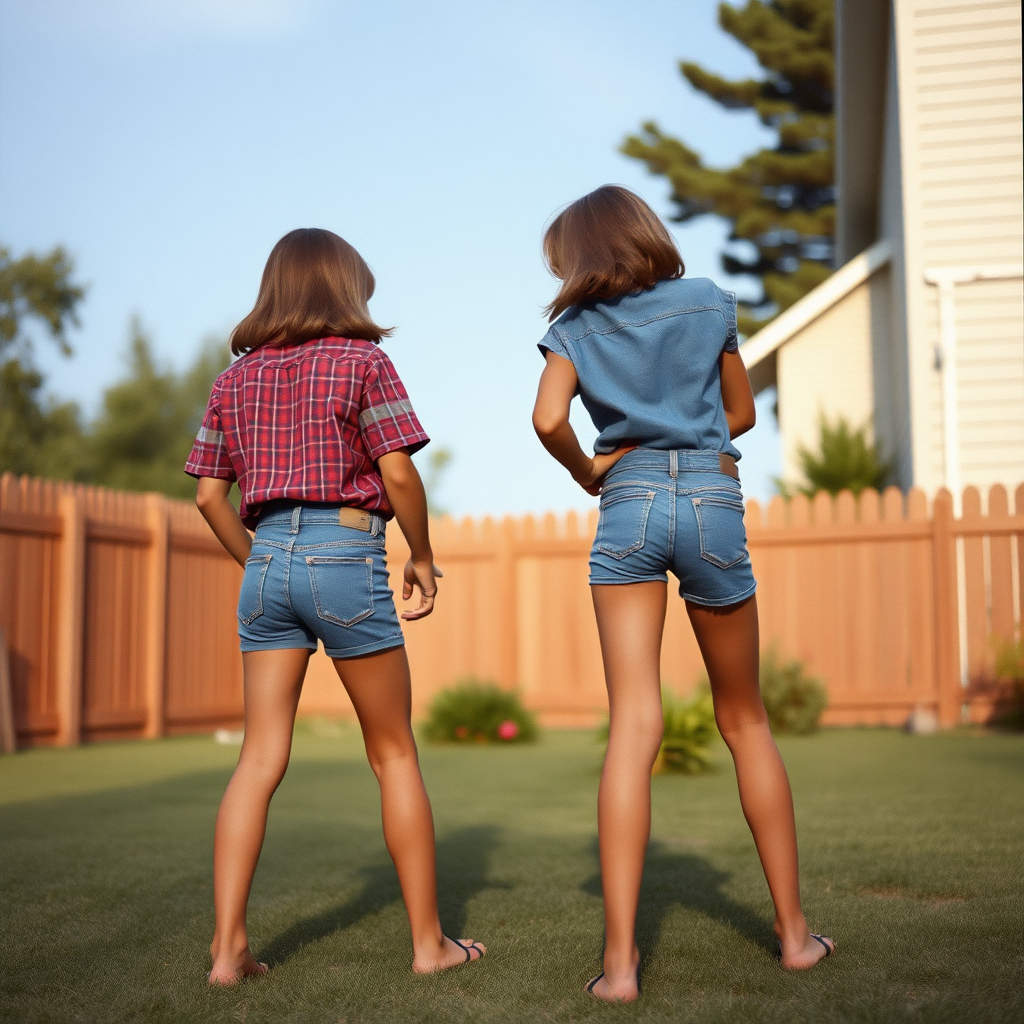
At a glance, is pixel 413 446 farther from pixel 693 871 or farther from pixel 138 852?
pixel 138 852

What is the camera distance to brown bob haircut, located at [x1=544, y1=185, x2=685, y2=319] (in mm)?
2332

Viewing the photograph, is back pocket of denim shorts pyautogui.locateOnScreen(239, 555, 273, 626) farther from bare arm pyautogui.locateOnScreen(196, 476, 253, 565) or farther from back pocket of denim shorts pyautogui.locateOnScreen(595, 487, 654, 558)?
back pocket of denim shorts pyautogui.locateOnScreen(595, 487, 654, 558)

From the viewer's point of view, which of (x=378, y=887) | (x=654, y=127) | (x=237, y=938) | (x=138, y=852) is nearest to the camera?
(x=237, y=938)

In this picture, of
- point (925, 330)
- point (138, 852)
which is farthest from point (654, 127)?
point (138, 852)

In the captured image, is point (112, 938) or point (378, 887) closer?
point (112, 938)

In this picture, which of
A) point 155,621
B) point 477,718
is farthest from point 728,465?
point 155,621

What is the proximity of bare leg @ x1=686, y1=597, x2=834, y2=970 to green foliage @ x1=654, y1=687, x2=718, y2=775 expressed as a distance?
12.6ft

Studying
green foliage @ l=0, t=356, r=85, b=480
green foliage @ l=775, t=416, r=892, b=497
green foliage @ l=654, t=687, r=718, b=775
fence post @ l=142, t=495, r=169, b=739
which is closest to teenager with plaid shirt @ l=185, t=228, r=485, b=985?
green foliage @ l=654, t=687, r=718, b=775

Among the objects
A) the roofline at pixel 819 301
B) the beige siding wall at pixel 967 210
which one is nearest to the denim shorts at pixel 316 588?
the beige siding wall at pixel 967 210

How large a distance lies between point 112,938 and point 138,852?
1.21 m

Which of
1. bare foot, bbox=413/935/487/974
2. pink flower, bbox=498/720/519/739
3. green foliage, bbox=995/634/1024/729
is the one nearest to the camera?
bare foot, bbox=413/935/487/974

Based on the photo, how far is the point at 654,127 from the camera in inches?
910

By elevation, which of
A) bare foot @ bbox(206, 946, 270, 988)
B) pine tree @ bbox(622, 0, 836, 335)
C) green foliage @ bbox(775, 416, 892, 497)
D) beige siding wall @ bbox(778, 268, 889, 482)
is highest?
pine tree @ bbox(622, 0, 836, 335)

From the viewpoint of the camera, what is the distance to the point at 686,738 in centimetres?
620
